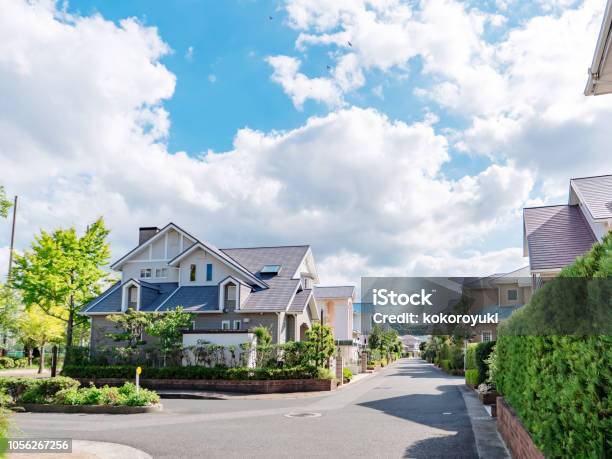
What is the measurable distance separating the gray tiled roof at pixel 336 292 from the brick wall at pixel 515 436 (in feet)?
114

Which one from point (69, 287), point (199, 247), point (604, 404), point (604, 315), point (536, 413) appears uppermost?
point (199, 247)

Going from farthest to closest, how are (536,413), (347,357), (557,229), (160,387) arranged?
1. (347,357)
2. (160,387)
3. (557,229)
4. (536,413)

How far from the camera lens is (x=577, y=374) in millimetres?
4848

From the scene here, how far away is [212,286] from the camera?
33.2m

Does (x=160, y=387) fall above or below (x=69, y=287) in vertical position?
below

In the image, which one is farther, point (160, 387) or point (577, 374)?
point (160, 387)

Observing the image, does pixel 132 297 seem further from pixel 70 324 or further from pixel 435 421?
pixel 435 421

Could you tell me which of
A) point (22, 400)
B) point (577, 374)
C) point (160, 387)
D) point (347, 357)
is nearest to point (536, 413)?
point (577, 374)

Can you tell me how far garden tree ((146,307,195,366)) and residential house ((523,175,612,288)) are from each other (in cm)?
1804

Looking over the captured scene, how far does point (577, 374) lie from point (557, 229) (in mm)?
19527

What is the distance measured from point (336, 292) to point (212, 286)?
17.5 m

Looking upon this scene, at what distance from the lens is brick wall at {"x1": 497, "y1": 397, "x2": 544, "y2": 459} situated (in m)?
7.18

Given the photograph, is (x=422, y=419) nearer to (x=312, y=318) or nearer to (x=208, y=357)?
(x=208, y=357)

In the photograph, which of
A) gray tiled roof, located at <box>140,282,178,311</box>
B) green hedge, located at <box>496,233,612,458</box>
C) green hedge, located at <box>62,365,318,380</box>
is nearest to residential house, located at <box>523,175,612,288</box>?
green hedge, located at <box>62,365,318,380</box>
